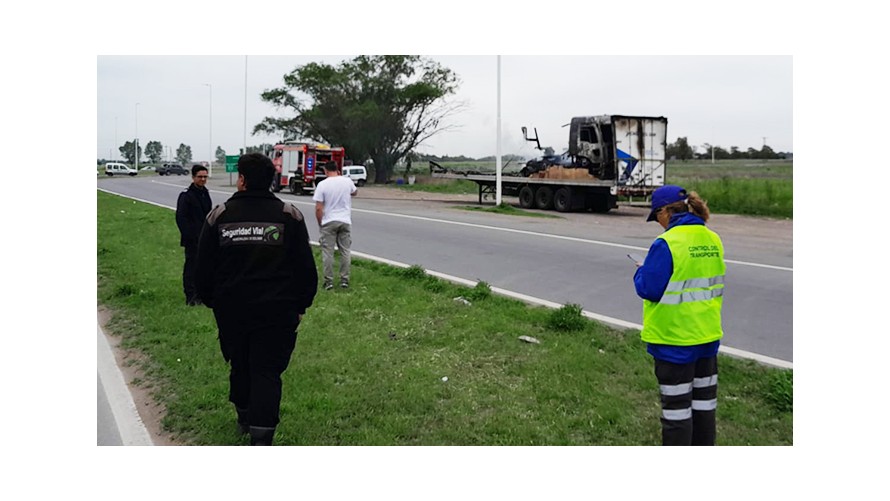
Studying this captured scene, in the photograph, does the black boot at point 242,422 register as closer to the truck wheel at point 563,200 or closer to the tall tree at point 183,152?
the tall tree at point 183,152

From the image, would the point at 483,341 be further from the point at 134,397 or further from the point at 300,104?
the point at 300,104

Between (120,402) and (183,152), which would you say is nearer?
(120,402)

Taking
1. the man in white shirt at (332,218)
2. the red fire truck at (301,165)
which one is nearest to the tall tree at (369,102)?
the red fire truck at (301,165)

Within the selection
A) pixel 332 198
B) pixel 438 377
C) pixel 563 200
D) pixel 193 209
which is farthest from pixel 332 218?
pixel 563 200

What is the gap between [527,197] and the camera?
25812 mm

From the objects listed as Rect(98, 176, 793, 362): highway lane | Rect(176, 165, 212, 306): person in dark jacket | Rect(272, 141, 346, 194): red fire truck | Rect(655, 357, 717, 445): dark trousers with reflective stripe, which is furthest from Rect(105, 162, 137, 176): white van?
Rect(655, 357, 717, 445): dark trousers with reflective stripe

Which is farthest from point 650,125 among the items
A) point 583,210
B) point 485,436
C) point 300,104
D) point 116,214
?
point 300,104

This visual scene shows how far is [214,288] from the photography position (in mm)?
4598

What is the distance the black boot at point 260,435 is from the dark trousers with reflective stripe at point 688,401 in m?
2.34

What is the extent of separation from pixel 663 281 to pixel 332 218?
6114mm

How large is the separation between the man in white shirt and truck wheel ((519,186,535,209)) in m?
16.4

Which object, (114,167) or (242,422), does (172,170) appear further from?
(242,422)

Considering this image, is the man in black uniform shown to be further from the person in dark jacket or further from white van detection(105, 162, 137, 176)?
white van detection(105, 162, 137, 176)

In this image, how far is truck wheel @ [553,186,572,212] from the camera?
23859 millimetres
